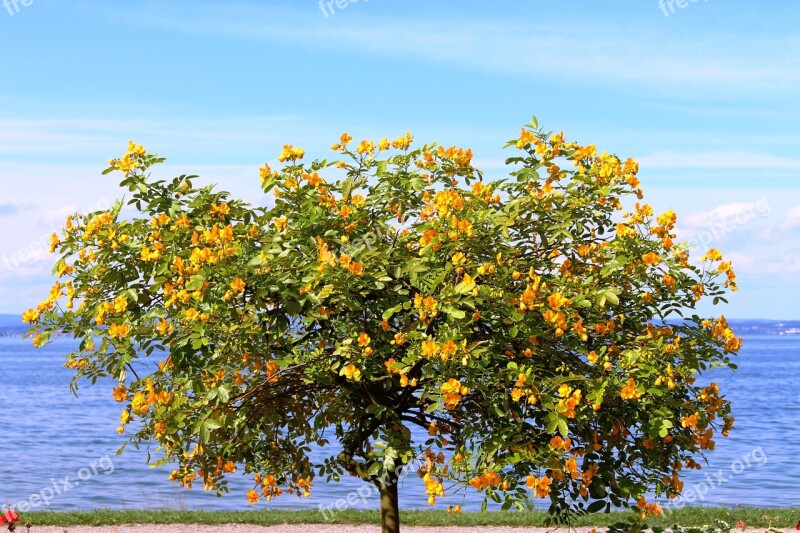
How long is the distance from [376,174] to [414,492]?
11.8m

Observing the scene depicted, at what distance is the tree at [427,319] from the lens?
6480mm

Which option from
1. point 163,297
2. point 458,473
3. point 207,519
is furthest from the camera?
point 207,519

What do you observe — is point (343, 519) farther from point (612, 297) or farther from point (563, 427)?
point (612, 297)

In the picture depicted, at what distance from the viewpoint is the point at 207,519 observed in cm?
1305

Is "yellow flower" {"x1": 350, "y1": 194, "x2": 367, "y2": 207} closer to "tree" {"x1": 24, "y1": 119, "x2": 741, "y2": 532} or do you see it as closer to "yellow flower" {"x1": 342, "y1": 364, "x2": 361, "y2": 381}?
"tree" {"x1": 24, "y1": 119, "x2": 741, "y2": 532}

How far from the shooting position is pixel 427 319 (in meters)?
6.42

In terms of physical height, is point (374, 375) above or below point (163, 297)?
below

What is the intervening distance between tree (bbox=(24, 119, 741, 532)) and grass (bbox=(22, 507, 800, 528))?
5391mm

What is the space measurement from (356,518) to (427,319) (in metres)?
7.46

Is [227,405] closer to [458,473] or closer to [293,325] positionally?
[293,325]

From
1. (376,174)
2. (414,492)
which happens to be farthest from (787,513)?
(376,174)

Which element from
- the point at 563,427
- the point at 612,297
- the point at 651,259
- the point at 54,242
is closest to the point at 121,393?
the point at 54,242

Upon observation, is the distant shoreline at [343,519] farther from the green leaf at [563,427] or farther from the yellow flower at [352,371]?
the green leaf at [563,427]

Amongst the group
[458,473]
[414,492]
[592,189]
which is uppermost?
[592,189]
